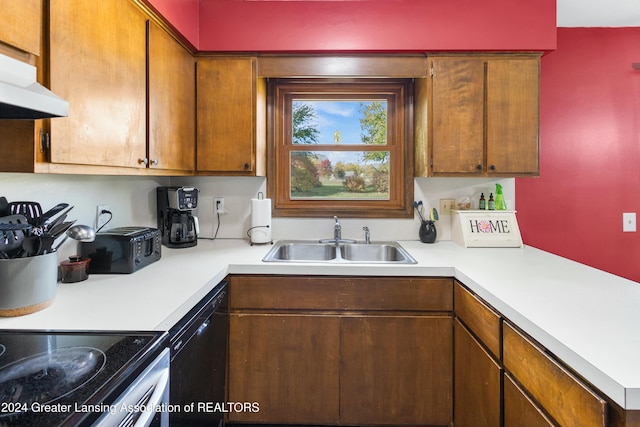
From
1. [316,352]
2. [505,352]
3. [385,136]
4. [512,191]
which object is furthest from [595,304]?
[385,136]

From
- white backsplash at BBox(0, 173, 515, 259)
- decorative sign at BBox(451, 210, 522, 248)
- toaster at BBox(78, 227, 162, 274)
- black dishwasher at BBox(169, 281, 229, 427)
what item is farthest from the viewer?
white backsplash at BBox(0, 173, 515, 259)

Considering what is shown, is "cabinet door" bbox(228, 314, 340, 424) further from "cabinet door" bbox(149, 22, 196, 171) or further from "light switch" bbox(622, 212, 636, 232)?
"light switch" bbox(622, 212, 636, 232)

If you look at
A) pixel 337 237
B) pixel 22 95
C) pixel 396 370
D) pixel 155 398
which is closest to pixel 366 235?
pixel 337 237

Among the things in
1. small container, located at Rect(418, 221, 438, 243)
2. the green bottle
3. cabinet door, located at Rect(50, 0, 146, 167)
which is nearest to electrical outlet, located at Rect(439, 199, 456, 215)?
small container, located at Rect(418, 221, 438, 243)

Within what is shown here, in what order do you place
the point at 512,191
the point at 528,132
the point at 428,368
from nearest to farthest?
the point at 428,368
the point at 528,132
the point at 512,191

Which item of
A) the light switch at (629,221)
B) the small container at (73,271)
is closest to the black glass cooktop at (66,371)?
the small container at (73,271)

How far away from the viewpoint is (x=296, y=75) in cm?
208

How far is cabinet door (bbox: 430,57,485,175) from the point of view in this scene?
2.02 meters

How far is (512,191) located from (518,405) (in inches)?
62.1

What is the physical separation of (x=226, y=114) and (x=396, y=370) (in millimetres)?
1661

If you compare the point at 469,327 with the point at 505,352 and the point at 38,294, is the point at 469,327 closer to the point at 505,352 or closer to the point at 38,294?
the point at 505,352

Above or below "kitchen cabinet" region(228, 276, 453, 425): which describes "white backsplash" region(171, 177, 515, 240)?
above

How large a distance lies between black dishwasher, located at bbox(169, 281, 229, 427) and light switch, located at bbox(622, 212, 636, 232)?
2577mm

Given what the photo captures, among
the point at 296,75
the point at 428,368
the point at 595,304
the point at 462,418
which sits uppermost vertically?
the point at 296,75
